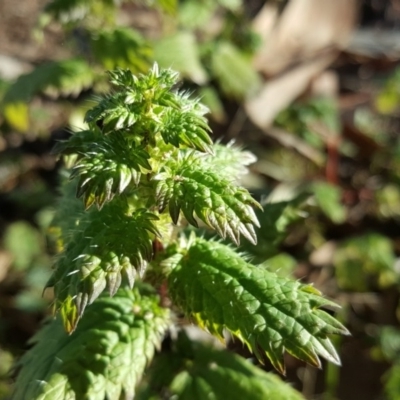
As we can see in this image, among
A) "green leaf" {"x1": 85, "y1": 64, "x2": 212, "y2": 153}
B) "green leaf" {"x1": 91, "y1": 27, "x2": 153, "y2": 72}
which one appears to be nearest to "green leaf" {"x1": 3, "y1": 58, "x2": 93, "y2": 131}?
"green leaf" {"x1": 91, "y1": 27, "x2": 153, "y2": 72}

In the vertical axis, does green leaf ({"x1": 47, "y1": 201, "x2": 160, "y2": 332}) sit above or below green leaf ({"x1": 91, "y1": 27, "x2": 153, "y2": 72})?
above

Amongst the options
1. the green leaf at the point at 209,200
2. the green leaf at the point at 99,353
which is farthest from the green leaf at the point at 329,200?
the green leaf at the point at 209,200

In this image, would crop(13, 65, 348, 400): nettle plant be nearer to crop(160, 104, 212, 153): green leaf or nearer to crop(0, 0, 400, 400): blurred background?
crop(160, 104, 212, 153): green leaf

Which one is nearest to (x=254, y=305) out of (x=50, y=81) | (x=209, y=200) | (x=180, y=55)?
(x=209, y=200)

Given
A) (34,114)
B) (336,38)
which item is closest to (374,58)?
(336,38)

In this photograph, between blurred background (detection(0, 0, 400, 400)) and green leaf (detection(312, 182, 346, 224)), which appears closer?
blurred background (detection(0, 0, 400, 400))

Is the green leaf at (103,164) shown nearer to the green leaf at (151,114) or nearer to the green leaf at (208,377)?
the green leaf at (151,114)

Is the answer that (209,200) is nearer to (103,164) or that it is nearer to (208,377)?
(103,164)
